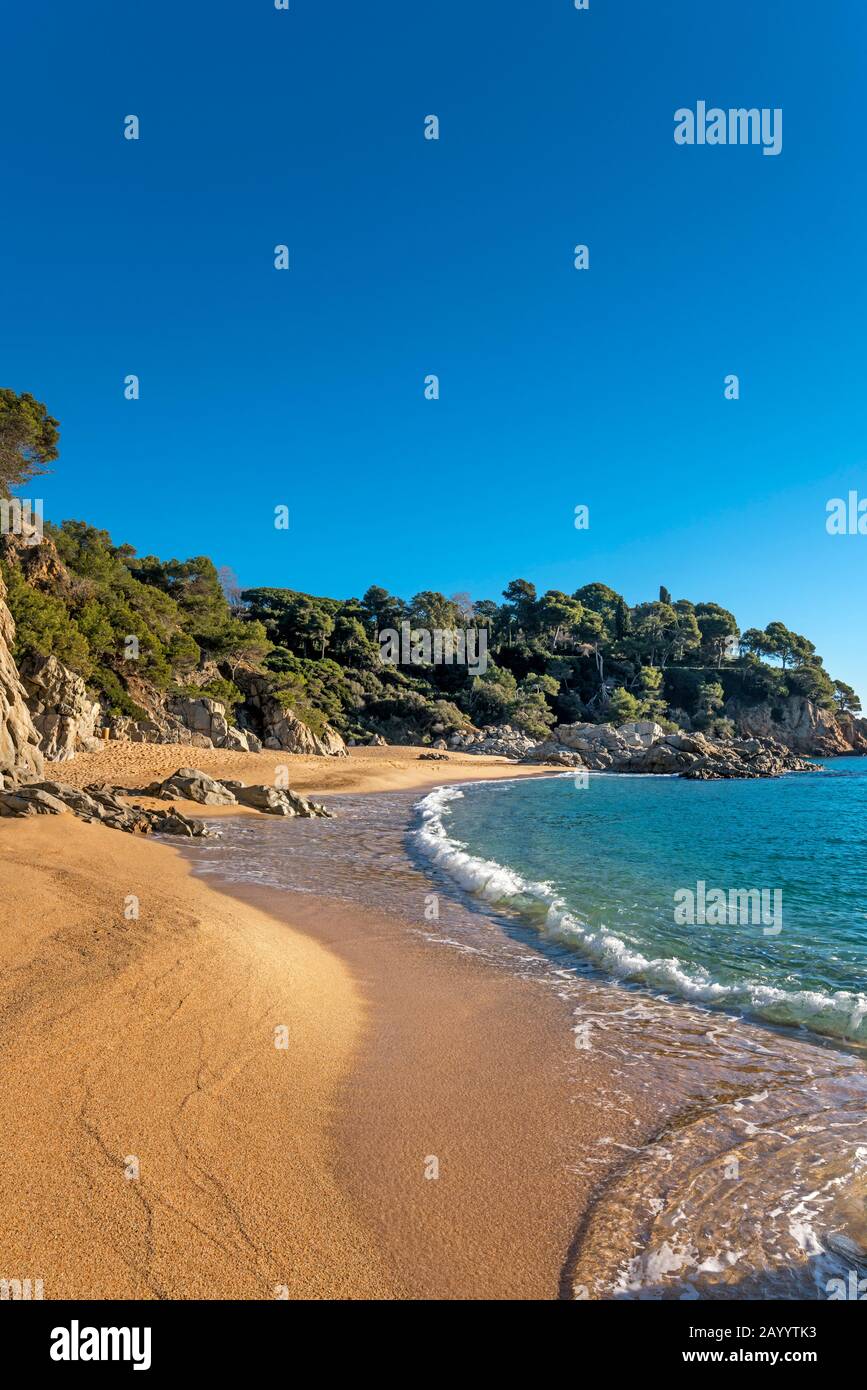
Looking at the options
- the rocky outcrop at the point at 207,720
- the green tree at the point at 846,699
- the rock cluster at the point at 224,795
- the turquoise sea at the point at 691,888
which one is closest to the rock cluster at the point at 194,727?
the rocky outcrop at the point at 207,720

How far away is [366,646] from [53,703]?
176 ft

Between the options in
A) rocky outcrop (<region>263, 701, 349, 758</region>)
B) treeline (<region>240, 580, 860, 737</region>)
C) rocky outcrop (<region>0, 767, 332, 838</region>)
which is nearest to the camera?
rocky outcrop (<region>0, 767, 332, 838</region>)

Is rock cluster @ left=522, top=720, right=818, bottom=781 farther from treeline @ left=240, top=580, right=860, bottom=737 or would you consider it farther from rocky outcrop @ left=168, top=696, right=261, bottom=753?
rocky outcrop @ left=168, top=696, right=261, bottom=753

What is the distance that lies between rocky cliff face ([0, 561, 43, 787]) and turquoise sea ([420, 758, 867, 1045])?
1080 cm

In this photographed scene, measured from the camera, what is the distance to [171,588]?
5272cm

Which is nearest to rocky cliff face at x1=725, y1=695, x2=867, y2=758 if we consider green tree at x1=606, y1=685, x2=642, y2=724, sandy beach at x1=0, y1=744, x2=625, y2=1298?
green tree at x1=606, y1=685, x2=642, y2=724

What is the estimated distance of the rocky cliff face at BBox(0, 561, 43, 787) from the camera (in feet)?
54.2

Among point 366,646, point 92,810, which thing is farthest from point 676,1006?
point 366,646

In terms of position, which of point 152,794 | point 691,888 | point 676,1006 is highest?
point 152,794

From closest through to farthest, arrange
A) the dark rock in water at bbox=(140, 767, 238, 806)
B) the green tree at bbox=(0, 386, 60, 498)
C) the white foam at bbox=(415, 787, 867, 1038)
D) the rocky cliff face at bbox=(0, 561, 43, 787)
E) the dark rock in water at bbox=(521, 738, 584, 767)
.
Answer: the white foam at bbox=(415, 787, 867, 1038) < the rocky cliff face at bbox=(0, 561, 43, 787) < the dark rock in water at bbox=(140, 767, 238, 806) < the green tree at bbox=(0, 386, 60, 498) < the dark rock in water at bbox=(521, 738, 584, 767)

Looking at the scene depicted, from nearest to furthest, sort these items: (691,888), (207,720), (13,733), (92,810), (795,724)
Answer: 1. (691,888)
2. (92,810)
3. (13,733)
4. (207,720)
5. (795,724)

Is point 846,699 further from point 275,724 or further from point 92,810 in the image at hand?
point 92,810

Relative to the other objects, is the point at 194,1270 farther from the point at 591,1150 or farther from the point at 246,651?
the point at 246,651

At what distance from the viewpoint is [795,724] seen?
98188 mm
